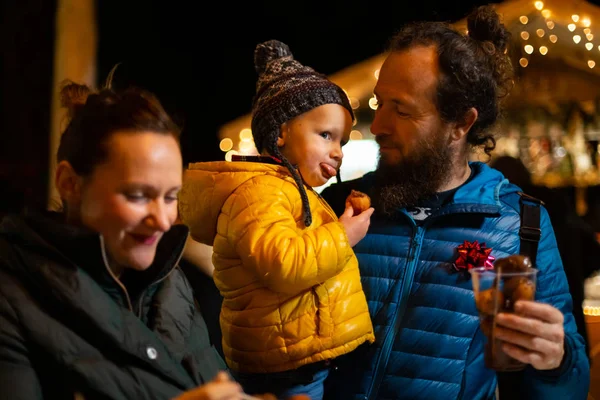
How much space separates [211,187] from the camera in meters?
2.30

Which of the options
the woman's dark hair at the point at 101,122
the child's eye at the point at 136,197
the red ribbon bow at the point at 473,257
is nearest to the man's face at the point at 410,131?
the red ribbon bow at the point at 473,257

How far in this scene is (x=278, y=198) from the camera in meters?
2.21

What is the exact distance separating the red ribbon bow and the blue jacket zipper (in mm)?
153

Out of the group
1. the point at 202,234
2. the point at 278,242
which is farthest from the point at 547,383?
the point at 202,234

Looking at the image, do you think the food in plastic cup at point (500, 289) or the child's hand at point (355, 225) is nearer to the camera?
the food in plastic cup at point (500, 289)

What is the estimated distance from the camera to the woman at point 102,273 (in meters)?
1.46

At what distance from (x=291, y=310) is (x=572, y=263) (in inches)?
98.1

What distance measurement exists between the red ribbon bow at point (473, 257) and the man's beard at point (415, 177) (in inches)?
12.1

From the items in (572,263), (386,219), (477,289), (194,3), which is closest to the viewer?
(477,289)

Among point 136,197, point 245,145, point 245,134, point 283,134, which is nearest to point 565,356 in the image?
point 283,134

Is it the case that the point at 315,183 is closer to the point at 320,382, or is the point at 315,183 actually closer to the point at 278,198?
the point at 278,198

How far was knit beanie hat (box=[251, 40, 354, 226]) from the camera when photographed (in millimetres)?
2449

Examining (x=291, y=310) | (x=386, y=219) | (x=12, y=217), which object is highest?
(x=12, y=217)

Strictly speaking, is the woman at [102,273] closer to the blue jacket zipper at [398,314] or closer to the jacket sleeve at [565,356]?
the blue jacket zipper at [398,314]
